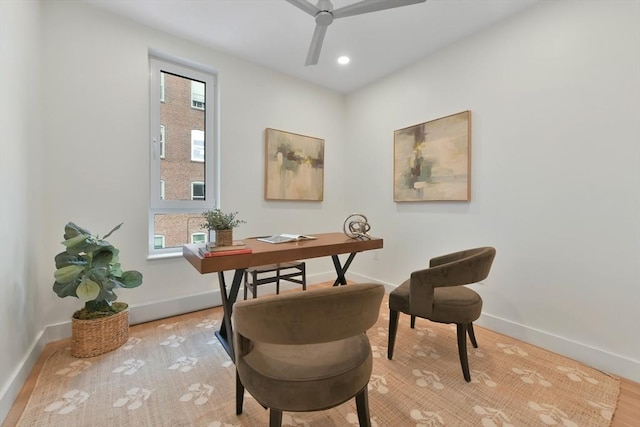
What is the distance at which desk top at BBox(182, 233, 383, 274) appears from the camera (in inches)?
62.5

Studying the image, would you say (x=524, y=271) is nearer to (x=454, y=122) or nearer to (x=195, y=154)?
(x=454, y=122)

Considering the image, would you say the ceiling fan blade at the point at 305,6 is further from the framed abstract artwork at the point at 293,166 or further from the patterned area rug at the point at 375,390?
the patterned area rug at the point at 375,390

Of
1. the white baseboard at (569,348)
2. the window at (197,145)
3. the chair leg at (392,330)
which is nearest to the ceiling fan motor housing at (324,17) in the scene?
the window at (197,145)

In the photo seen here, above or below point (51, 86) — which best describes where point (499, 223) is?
below

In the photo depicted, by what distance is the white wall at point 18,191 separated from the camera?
58.1 inches

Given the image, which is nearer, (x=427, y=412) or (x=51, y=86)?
(x=427, y=412)

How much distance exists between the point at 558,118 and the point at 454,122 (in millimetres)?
814

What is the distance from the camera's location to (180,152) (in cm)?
281

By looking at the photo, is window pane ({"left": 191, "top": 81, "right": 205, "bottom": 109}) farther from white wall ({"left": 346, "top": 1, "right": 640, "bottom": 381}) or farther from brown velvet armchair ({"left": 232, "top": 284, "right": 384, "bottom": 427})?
brown velvet armchair ({"left": 232, "top": 284, "right": 384, "bottom": 427})

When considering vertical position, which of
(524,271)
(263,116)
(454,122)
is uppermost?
(263,116)

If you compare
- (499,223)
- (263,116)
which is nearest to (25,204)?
(263,116)

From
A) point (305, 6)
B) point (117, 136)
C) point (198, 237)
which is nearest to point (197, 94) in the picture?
point (117, 136)

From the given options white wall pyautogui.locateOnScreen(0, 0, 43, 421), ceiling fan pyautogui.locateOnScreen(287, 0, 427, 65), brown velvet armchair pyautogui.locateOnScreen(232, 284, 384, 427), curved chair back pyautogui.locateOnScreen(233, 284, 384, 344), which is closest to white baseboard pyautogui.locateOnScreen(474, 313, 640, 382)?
brown velvet armchair pyautogui.locateOnScreen(232, 284, 384, 427)

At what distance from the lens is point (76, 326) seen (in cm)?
193
